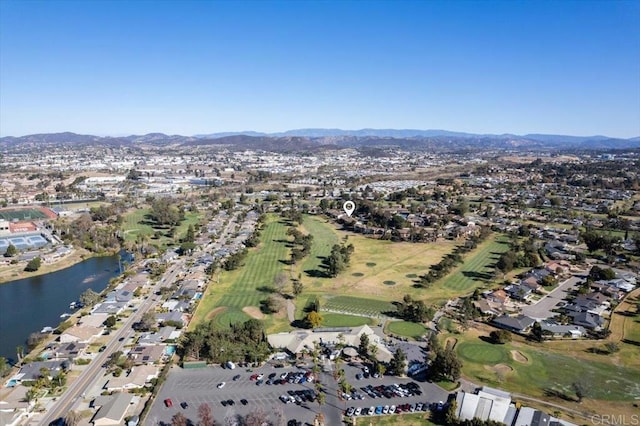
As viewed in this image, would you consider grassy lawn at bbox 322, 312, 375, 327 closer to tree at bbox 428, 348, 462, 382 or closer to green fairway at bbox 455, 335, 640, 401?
green fairway at bbox 455, 335, 640, 401

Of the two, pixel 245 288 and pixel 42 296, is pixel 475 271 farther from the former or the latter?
pixel 42 296

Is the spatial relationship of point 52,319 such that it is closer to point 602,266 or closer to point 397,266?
point 397,266

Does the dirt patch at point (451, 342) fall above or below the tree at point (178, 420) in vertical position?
below

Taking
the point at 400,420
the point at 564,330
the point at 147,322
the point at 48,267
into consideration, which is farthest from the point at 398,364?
the point at 48,267

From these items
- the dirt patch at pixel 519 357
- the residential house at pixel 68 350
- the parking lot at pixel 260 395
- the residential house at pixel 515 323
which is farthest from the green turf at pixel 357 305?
the residential house at pixel 68 350

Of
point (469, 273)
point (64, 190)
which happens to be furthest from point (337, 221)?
point (64, 190)

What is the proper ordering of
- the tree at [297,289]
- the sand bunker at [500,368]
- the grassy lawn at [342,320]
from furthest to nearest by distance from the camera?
the tree at [297,289] < the grassy lawn at [342,320] < the sand bunker at [500,368]

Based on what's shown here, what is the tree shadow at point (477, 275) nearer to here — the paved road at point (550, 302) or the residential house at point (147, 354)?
the paved road at point (550, 302)
